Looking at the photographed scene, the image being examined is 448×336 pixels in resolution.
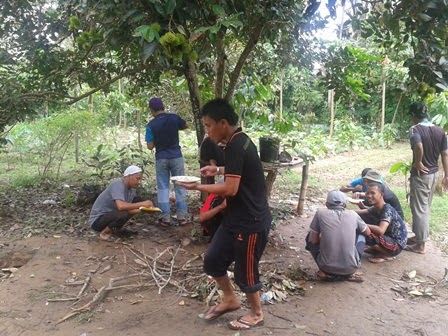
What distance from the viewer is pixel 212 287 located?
3.53 meters

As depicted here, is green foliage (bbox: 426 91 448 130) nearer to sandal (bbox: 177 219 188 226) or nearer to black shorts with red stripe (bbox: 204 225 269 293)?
sandal (bbox: 177 219 188 226)

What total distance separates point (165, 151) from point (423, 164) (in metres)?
3.09

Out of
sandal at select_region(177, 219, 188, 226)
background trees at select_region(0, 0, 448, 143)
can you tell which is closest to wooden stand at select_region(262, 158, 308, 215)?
background trees at select_region(0, 0, 448, 143)

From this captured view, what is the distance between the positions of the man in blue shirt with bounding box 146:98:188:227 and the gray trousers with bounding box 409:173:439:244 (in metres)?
2.80

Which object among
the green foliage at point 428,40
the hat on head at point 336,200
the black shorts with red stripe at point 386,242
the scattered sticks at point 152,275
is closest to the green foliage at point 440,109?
the black shorts with red stripe at point 386,242

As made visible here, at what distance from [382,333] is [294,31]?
11.1 feet

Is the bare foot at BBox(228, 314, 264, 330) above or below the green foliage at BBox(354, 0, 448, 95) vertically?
below

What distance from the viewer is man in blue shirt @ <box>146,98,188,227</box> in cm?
489

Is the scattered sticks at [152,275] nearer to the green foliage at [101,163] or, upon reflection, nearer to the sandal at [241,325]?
the sandal at [241,325]

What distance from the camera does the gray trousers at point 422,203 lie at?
4.62 meters

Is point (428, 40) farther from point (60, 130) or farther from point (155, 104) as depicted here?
point (60, 130)

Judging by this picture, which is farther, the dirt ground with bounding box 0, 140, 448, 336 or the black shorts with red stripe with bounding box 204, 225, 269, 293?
the dirt ground with bounding box 0, 140, 448, 336

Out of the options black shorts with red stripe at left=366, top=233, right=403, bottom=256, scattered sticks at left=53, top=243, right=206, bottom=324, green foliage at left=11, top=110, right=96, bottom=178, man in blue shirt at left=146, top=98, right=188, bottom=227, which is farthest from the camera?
green foliage at left=11, top=110, right=96, bottom=178

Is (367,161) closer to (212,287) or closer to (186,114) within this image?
(186,114)
